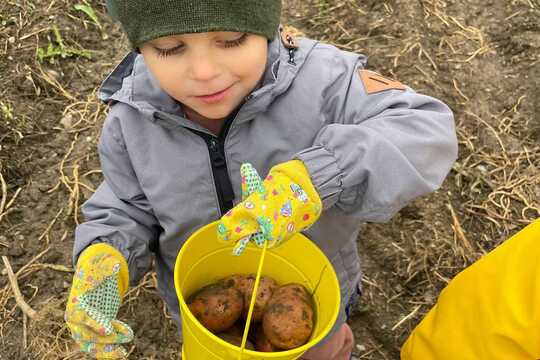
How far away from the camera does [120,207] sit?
1465 millimetres

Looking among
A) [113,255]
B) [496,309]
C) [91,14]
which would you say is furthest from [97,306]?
[91,14]

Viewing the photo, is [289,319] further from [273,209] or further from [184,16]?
[184,16]

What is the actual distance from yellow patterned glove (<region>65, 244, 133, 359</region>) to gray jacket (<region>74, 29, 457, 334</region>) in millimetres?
118

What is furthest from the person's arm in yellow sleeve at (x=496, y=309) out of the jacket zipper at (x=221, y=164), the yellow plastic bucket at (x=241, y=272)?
the jacket zipper at (x=221, y=164)

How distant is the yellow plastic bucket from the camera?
106cm

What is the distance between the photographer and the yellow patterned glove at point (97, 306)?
1.15 m

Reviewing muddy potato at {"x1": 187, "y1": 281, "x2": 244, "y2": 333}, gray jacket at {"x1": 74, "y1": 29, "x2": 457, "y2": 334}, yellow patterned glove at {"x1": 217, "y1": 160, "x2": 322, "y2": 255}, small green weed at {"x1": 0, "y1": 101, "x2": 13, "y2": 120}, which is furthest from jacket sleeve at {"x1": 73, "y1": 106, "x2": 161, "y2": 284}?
small green weed at {"x1": 0, "y1": 101, "x2": 13, "y2": 120}

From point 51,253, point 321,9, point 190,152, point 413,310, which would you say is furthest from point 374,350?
point 321,9

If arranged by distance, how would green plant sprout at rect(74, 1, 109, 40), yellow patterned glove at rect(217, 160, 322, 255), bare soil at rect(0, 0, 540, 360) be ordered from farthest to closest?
green plant sprout at rect(74, 1, 109, 40) → bare soil at rect(0, 0, 540, 360) → yellow patterned glove at rect(217, 160, 322, 255)

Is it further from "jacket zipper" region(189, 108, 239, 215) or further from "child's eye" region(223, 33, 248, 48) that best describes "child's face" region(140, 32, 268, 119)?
"jacket zipper" region(189, 108, 239, 215)

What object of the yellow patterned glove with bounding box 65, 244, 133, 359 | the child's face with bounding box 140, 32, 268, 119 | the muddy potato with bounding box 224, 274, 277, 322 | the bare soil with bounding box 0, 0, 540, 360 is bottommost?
the bare soil with bounding box 0, 0, 540, 360

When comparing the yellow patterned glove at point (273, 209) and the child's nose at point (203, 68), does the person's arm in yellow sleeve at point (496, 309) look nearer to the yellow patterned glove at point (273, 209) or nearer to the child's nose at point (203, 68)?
the yellow patterned glove at point (273, 209)

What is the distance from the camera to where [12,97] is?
2.44 meters

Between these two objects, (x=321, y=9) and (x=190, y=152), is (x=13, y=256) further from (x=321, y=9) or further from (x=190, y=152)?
(x=321, y=9)
